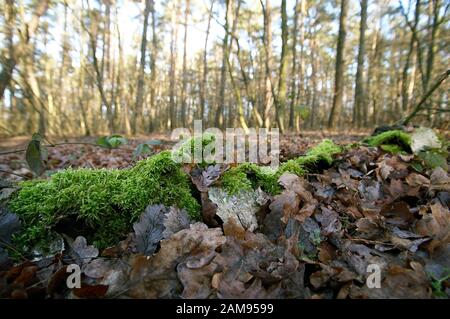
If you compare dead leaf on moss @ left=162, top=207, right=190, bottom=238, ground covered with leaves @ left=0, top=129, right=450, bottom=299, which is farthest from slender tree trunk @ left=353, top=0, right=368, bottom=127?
dead leaf on moss @ left=162, top=207, right=190, bottom=238

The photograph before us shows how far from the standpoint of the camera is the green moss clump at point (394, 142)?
2.95 m

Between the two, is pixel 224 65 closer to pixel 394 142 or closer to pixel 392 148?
pixel 394 142

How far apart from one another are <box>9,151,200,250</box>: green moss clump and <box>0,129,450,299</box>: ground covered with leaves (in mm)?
23

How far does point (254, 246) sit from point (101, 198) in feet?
2.69

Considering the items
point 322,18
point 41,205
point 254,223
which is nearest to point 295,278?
point 254,223

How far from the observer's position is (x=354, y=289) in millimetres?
1086

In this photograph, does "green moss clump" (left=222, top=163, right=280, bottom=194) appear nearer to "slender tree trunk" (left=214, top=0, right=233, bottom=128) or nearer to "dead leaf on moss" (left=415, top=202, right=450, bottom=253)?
"dead leaf on moss" (left=415, top=202, right=450, bottom=253)

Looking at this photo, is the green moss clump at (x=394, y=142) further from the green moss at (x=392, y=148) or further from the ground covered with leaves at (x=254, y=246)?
the ground covered with leaves at (x=254, y=246)

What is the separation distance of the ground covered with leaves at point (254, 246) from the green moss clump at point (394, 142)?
105 centimetres

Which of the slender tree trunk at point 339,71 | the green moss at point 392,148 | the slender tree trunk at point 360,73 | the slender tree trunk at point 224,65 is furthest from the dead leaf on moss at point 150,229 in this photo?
the slender tree trunk at point 360,73

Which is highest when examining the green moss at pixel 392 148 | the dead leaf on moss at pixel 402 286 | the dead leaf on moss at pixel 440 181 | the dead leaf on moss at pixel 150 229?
the green moss at pixel 392 148
